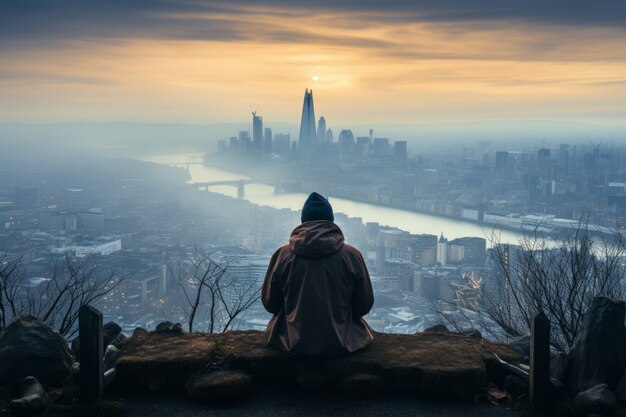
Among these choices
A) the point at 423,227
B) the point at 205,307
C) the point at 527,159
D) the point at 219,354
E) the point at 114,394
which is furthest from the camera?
the point at 527,159

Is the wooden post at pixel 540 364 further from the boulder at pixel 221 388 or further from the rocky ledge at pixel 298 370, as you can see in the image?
the boulder at pixel 221 388

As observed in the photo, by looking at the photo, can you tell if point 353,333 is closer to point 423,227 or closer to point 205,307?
point 205,307

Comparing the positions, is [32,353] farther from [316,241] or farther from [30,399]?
[316,241]

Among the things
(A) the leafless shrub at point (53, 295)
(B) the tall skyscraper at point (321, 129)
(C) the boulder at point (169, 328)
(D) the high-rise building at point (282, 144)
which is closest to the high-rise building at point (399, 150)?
(B) the tall skyscraper at point (321, 129)

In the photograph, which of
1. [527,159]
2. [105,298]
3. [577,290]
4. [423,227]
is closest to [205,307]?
[105,298]

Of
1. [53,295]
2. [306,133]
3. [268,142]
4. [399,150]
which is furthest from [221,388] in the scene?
[399,150]

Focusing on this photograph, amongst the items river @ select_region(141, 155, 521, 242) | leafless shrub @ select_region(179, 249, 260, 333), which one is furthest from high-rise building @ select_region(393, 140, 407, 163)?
leafless shrub @ select_region(179, 249, 260, 333)

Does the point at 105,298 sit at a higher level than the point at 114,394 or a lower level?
lower
